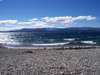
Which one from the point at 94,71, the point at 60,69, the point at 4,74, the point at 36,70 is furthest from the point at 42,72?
the point at 94,71

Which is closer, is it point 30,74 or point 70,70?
point 30,74

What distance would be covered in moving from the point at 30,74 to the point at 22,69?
1.42 metres

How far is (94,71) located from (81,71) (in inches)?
30.1

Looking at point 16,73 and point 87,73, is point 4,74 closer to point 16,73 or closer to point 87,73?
point 16,73

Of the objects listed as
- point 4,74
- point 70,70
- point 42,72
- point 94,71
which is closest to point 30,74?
point 42,72

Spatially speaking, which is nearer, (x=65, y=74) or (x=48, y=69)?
(x=65, y=74)

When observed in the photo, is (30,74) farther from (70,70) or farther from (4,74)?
(70,70)

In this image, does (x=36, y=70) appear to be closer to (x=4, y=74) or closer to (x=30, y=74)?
(x=30, y=74)

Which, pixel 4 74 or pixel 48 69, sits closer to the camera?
pixel 4 74

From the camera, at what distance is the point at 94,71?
1212cm

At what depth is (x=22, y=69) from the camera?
13016 millimetres

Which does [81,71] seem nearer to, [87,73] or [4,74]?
[87,73]

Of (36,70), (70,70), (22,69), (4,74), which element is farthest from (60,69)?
(4,74)

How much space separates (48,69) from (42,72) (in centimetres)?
85
